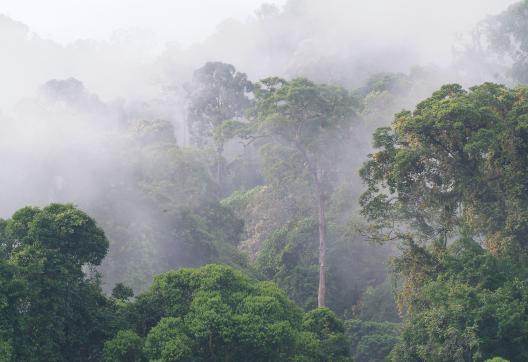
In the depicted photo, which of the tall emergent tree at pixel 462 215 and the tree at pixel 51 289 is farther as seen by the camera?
the tall emergent tree at pixel 462 215

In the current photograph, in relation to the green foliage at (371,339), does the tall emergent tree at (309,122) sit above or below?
above

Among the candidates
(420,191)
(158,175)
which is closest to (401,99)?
(158,175)

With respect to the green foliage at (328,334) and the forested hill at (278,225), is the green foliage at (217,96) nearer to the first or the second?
the forested hill at (278,225)

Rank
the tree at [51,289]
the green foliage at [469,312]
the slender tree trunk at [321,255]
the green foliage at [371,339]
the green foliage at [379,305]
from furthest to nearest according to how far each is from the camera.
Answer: the green foliage at [379,305], the slender tree trunk at [321,255], the green foliage at [371,339], the green foliage at [469,312], the tree at [51,289]

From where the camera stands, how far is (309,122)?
1484 inches

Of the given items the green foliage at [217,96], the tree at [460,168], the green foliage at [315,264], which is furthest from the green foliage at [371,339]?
the green foliage at [217,96]

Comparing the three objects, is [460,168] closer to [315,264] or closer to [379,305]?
[379,305]

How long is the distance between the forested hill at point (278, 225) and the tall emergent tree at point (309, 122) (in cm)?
12

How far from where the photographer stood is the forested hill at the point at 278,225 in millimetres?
18812

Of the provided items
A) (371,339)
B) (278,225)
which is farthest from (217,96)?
(371,339)

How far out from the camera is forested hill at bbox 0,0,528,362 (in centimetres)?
1881

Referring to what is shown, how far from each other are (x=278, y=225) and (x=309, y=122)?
7.93m

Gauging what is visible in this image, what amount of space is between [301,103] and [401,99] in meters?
15.5

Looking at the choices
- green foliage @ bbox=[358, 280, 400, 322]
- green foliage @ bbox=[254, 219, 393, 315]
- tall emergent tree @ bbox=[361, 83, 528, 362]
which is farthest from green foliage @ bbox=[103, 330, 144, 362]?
green foliage @ bbox=[254, 219, 393, 315]
